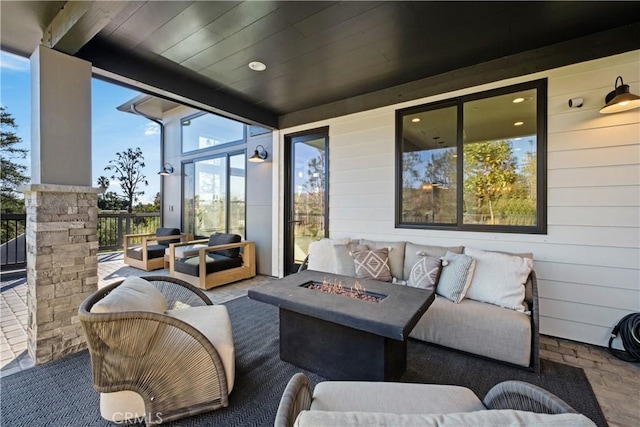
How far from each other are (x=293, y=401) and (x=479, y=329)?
6.70 feet

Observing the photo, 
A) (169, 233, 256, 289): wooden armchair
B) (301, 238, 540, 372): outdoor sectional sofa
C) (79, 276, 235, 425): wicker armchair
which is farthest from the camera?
(169, 233, 256, 289): wooden armchair

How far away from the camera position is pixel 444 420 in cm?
72

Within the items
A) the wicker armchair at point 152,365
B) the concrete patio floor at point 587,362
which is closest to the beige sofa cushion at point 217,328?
the wicker armchair at point 152,365

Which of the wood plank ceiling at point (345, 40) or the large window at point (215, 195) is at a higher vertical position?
the wood plank ceiling at point (345, 40)

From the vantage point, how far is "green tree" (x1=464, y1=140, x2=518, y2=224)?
3.02 metres

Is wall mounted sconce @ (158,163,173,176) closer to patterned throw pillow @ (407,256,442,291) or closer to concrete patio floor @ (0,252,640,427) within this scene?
concrete patio floor @ (0,252,640,427)

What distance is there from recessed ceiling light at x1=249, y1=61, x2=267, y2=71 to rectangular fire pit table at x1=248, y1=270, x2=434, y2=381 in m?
2.44

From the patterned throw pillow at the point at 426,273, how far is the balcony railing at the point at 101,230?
6123 mm

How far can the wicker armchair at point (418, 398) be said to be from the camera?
101 cm

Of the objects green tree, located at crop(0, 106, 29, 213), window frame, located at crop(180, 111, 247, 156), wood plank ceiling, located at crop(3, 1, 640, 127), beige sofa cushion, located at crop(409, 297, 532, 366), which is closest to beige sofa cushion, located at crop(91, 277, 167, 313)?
wood plank ceiling, located at crop(3, 1, 640, 127)

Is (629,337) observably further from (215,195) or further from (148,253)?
(148,253)

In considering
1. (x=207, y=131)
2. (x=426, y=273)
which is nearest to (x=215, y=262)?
(x=426, y=273)

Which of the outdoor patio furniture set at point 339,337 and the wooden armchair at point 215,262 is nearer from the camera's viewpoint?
the outdoor patio furniture set at point 339,337

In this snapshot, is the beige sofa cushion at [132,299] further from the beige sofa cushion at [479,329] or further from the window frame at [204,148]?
the window frame at [204,148]
